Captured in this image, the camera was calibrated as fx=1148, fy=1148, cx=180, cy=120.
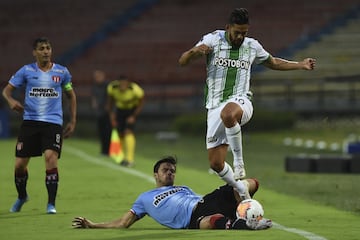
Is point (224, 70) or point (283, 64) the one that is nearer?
point (224, 70)

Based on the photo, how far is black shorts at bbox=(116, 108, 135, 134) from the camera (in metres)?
23.8

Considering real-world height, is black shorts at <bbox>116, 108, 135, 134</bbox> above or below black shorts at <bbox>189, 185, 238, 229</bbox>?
above

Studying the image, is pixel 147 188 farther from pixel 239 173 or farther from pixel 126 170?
pixel 239 173

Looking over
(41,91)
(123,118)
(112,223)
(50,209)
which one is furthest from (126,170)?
(112,223)

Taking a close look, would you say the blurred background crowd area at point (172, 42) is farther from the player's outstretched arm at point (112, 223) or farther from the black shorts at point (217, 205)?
the player's outstretched arm at point (112, 223)

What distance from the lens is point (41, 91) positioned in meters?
13.2

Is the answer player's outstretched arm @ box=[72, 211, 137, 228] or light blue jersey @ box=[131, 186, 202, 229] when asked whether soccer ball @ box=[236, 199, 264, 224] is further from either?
player's outstretched arm @ box=[72, 211, 137, 228]

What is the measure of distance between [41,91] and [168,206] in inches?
119

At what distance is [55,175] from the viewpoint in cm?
1323

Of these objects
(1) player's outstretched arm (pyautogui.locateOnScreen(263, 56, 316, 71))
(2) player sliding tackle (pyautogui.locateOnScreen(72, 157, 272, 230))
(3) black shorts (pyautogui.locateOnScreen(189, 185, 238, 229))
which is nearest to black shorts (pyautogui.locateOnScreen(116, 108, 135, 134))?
(1) player's outstretched arm (pyautogui.locateOnScreen(263, 56, 316, 71))

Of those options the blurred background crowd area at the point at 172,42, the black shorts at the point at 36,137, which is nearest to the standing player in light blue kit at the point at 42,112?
the black shorts at the point at 36,137

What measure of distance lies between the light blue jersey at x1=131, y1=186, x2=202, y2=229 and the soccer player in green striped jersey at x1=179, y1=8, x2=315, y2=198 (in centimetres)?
62

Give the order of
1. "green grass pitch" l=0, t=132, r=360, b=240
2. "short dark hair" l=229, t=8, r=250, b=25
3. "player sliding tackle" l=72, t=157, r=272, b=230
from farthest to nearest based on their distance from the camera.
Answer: "short dark hair" l=229, t=8, r=250, b=25 < "player sliding tackle" l=72, t=157, r=272, b=230 < "green grass pitch" l=0, t=132, r=360, b=240

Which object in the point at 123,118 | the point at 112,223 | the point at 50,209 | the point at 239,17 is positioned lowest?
the point at 112,223
